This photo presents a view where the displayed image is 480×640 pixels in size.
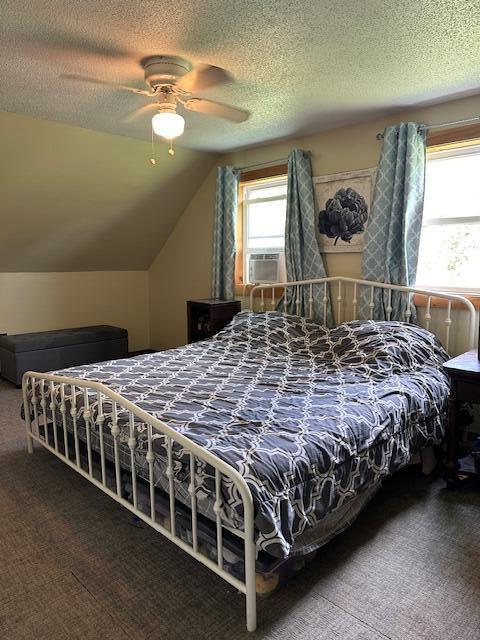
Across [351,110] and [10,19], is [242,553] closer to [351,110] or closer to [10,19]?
[10,19]

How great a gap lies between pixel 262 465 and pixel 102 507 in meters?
1.19

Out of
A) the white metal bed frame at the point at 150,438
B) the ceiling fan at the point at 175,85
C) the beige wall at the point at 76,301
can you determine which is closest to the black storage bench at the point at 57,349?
the beige wall at the point at 76,301

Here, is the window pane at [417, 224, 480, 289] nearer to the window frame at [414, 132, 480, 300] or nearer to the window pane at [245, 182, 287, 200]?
the window frame at [414, 132, 480, 300]

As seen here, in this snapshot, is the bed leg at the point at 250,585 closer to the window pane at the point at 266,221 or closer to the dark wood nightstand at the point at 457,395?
the dark wood nightstand at the point at 457,395

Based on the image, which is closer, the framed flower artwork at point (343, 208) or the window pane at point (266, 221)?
the framed flower artwork at point (343, 208)

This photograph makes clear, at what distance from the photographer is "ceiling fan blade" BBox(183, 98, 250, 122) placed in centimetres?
248

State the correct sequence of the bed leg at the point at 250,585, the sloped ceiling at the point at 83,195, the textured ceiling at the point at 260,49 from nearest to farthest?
the bed leg at the point at 250,585 → the textured ceiling at the point at 260,49 → the sloped ceiling at the point at 83,195

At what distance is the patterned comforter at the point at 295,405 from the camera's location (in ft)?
5.40

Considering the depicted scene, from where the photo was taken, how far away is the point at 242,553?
1.60 m

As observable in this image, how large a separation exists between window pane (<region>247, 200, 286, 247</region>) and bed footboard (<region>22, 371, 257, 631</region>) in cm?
254

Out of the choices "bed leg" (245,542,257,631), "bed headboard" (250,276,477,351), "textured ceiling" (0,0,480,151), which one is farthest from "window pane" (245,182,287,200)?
"bed leg" (245,542,257,631)

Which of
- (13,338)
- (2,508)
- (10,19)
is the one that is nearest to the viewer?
(10,19)

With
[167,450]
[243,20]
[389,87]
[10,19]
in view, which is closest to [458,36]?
[389,87]

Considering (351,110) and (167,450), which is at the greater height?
(351,110)
